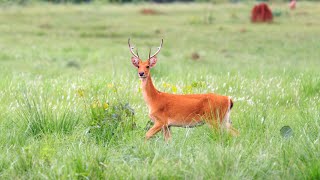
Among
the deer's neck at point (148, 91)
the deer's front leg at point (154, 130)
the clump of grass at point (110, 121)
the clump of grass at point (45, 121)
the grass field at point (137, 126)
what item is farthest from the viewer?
the clump of grass at point (45, 121)

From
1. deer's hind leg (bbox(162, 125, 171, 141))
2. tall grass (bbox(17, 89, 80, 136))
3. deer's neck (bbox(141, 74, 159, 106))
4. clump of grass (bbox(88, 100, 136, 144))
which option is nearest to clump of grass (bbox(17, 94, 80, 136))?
tall grass (bbox(17, 89, 80, 136))

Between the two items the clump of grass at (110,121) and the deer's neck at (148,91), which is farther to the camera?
the clump of grass at (110,121)

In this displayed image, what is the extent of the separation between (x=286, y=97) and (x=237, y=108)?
1.40m

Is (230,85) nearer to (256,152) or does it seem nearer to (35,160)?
(256,152)

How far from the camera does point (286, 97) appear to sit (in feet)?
35.5

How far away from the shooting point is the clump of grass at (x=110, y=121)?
309 inches

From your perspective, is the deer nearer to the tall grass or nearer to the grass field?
the grass field

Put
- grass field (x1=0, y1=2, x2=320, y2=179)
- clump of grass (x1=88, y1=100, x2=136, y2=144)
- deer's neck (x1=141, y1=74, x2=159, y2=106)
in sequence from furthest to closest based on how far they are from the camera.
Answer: clump of grass (x1=88, y1=100, x2=136, y2=144)
deer's neck (x1=141, y1=74, x2=159, y2=106)
grass field (x1=0, y1=2, x2=320, y2=179)

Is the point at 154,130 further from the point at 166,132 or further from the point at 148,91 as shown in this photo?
the point at 148,91

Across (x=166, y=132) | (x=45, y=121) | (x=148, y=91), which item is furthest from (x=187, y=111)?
(x=45, y=121)

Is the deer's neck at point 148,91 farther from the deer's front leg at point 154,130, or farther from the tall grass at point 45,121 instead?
the tall grass at point 45,121

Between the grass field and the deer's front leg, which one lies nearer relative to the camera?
the grass field

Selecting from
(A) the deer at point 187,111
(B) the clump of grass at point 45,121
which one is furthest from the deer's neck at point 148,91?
(B) the clump of grass at point 45,121

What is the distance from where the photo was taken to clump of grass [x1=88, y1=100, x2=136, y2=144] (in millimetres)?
7859
